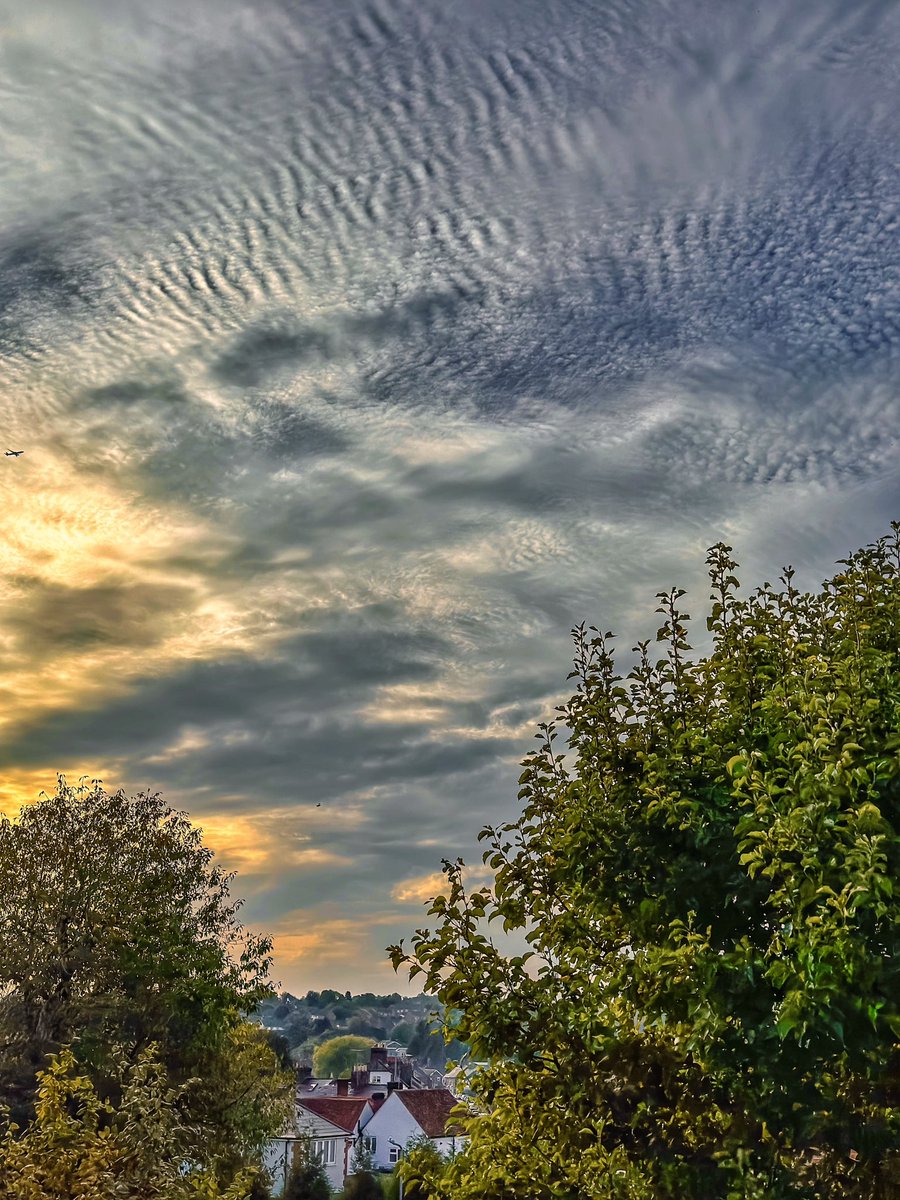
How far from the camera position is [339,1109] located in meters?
92.8

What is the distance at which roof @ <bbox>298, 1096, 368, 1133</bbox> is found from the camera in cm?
9094

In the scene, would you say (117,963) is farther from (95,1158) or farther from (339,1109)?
(339,1109)

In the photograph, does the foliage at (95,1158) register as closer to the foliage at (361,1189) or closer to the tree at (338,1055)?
the foliage at (361,1189)

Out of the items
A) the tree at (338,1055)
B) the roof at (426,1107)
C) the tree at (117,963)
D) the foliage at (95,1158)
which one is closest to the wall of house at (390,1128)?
the roof at (426,1107)

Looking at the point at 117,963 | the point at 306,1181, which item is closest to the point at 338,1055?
the point at 306,1181

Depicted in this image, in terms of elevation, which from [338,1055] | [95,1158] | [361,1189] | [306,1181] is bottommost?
[361,1189]

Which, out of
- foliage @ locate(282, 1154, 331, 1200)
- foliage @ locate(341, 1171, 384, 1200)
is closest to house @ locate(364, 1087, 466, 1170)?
foliage @ locate(282, 1154, 331, 1200)

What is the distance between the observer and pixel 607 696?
1394 centimetres

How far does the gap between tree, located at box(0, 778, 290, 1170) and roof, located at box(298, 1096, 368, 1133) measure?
5126 centimetres

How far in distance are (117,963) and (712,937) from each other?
32.7m

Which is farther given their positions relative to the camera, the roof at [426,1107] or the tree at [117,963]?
the roof at [426,1107]

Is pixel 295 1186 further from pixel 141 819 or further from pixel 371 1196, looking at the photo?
pixel 141 819

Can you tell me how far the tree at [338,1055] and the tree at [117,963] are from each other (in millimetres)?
121639

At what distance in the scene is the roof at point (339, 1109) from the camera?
298 ft
